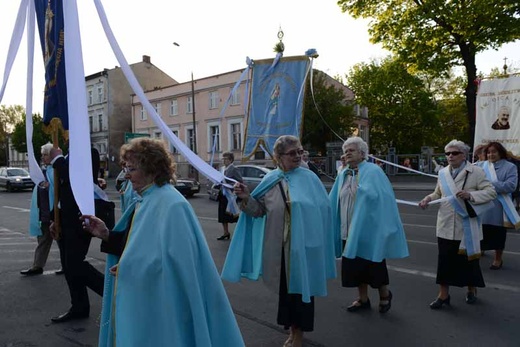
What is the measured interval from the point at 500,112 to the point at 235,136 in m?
29.8

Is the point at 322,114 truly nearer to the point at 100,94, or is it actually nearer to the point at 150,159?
the point at 100,94

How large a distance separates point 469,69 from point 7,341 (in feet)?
74.6

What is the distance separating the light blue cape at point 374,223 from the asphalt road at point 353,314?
68 centimetres

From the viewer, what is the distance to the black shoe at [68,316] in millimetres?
4655

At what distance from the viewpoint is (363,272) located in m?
4.79

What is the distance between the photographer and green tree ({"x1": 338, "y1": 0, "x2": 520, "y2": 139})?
68.6 feet

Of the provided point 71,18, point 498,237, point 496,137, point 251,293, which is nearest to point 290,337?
point 251,293

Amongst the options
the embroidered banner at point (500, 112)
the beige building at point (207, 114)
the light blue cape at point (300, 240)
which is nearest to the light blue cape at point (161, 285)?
the light blue cape at point (300, 240)

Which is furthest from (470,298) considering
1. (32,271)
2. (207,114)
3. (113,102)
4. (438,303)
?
(113,102)

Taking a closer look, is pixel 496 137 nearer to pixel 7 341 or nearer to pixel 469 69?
→ pixel 7 341

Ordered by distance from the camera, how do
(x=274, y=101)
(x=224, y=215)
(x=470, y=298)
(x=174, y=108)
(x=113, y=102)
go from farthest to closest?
(x=113, y=102) → (x=174, y=108) → (x=224, y=215) → (x=274, y=101) → (x=470, y=298)

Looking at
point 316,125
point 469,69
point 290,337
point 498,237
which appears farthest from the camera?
point 316,125

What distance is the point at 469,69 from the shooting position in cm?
2202

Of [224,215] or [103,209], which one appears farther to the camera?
[224,215]
